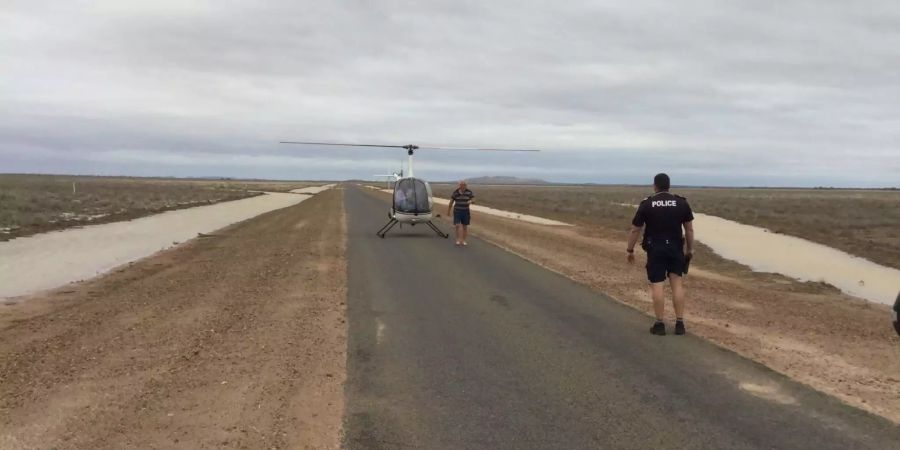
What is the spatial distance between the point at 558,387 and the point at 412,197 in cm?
1657

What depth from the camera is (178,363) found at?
7.06 meters

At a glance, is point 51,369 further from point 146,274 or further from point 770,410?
point 146,274

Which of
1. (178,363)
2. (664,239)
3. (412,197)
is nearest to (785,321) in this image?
(664,239)

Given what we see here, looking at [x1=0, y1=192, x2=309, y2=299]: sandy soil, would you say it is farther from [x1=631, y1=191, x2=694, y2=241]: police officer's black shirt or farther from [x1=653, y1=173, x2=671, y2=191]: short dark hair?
[x1=653, y1=173, x2=671, y2=191]: short dark hair

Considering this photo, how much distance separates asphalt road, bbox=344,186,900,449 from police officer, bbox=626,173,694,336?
46 centimetres

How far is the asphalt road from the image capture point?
16.2ft

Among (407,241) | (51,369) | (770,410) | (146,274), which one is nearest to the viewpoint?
(770,410)

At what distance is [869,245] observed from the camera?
87.2 ft

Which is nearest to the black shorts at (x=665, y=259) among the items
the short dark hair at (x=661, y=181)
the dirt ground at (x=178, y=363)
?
the short dark hair at (x=661, y=181)

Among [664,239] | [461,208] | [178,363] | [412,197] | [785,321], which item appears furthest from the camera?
[412,197]

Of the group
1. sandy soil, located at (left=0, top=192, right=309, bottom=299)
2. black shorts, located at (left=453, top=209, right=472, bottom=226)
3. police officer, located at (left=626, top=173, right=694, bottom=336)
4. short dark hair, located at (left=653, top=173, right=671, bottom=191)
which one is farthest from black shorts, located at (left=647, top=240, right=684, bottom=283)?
black shorts, located at (left=453, top=209, right=472, bottom=226)

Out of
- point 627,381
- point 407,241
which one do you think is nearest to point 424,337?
point 627,381

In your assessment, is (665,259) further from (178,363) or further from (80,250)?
(80,250)

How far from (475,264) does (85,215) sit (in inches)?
1131
